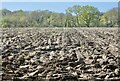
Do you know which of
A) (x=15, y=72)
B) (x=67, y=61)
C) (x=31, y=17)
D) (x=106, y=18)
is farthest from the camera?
(x=31, y=17)

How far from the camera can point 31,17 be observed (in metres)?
99.1

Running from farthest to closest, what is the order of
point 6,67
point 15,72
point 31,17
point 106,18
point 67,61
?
point 31,17, point 106,18, point 67,61, point 6,67, point 15,72

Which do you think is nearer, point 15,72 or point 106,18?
point 15,72

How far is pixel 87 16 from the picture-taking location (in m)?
83.9

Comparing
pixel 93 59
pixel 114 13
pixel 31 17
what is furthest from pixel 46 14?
pixel 93 59

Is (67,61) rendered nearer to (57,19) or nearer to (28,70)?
(28,70)

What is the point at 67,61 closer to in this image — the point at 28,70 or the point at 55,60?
the point at 55,60

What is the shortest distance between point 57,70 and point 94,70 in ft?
2.81

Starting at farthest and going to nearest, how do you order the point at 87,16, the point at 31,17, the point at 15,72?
the point at 31,17, the point at 87,16, the point at 15,72

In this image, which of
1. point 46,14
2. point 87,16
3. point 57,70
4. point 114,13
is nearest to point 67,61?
point 57,70

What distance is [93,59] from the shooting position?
9.11 m

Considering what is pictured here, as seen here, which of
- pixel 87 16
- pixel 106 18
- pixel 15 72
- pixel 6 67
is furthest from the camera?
pixel 106 18

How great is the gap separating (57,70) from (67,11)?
87032 mm

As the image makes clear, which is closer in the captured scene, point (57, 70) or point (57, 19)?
point (57, 70)
